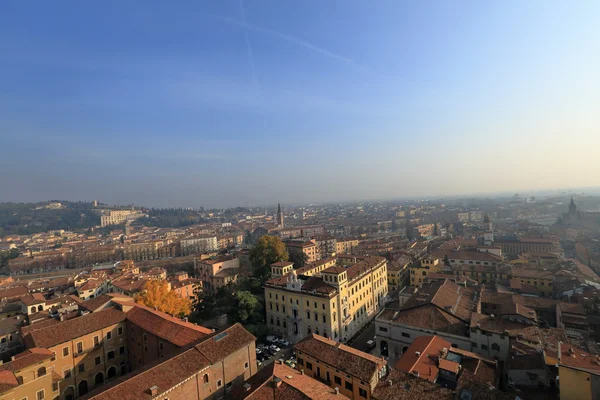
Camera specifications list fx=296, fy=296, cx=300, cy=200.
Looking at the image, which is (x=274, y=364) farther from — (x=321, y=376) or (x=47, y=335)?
(x=47, y=335)

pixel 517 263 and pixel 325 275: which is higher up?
pixel 325 275

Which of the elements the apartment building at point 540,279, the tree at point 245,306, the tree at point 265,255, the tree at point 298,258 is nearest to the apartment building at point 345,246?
the tree at point 298,258

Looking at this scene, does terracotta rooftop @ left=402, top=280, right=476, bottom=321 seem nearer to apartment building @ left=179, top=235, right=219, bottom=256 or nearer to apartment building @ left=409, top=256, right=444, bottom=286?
apartment building @ left=409, top=256, right=444, bottom=286

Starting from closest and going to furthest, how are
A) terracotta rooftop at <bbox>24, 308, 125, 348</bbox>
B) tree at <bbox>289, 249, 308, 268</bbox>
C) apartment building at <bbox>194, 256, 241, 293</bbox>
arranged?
terracotta rooftop at <bbox>24, 308, 125, 348</bbox> < apartment building at <bbox>194, 256, 241, 293</bbox> < tree at <bbox>289, 249, 308, 268</bbox>

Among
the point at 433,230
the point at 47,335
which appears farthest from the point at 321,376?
the point at 433,230

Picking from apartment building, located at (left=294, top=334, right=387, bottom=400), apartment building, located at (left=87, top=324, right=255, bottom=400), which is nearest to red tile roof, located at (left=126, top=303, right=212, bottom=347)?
apartment building, located at (left=87, top=324, right=255, bottom=400)

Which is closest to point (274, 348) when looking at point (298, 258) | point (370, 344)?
point (370, 344)
